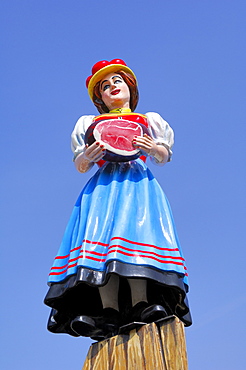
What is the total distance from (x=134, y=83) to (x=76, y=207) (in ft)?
3.79

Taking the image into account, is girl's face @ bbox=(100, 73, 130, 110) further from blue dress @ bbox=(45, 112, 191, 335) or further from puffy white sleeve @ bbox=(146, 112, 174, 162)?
blue dress @ bbox=(45, 112, 191, 335)

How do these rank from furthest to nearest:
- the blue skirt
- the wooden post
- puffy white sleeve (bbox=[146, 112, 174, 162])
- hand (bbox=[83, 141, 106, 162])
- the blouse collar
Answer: the blouse collar < puffy white sleeve (bbox=[146, 112, 174, 162]) < hand (bbox=[83, 141, 106, 162]) < the blue skirt < the wooden post

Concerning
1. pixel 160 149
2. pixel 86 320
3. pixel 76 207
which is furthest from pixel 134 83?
pixel 86 320

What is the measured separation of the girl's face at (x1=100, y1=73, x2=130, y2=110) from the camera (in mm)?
4457

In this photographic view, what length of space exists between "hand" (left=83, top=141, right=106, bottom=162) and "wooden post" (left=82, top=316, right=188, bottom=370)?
1284 mm

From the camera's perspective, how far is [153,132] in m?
4.31

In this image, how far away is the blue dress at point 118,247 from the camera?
11.7 ft

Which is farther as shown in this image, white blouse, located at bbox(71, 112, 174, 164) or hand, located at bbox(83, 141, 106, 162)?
white blouse, located at bbox(71, 112, 174, 164)

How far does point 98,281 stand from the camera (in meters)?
3.53

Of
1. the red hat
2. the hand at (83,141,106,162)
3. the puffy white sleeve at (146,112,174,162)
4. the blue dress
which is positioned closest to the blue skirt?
the blue dress

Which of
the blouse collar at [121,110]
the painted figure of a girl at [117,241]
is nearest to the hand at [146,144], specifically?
the painted figure of a girl at [117,241]

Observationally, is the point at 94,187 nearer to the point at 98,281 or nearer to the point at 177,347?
the point at 98,281

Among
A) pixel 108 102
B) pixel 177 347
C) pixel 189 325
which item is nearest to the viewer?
pixel 177 347

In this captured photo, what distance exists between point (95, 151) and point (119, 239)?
749 mm
